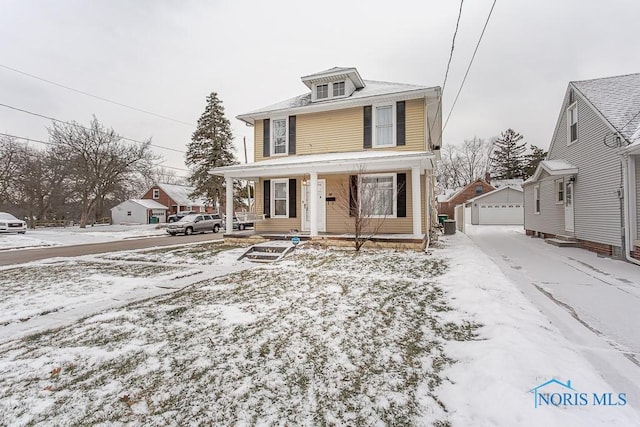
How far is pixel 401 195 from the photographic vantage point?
11.7 meters

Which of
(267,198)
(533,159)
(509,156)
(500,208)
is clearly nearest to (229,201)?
(267,198)

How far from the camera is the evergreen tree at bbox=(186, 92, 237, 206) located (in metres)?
28.2

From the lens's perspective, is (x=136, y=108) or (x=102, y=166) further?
(x=102, y=166)

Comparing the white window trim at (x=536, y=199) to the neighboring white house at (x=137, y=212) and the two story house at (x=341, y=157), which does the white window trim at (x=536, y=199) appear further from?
the neighboring white house at (x=137, y=212)

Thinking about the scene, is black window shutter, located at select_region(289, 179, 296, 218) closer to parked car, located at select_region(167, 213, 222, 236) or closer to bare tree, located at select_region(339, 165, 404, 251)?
bare tree, located at select_region(339, 165, 404, 251)

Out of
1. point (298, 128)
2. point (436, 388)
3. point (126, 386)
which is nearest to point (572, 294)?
point (436, 388)

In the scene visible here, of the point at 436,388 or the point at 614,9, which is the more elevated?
the point at 614,9

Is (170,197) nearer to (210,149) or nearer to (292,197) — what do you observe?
(210,149)

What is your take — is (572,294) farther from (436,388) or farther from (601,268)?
(436,388)

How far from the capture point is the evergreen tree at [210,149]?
1109 inches

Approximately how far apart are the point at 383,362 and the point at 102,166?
115ft

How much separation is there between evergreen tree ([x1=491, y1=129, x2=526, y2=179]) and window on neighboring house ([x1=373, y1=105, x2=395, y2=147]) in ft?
136

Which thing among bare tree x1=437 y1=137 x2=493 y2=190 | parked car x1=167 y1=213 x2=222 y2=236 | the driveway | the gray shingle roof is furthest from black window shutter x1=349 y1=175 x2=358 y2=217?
bare tree x1=437 y1=137 x2=493 y2=190

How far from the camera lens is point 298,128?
530 inches
